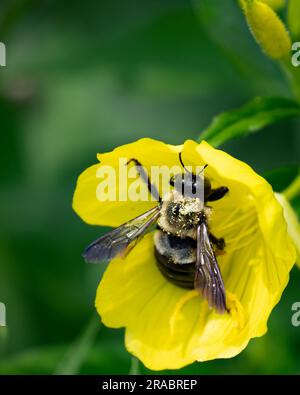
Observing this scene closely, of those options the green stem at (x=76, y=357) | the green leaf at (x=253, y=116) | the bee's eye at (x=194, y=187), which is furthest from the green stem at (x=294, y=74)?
the green stem at (x=76, y=357)

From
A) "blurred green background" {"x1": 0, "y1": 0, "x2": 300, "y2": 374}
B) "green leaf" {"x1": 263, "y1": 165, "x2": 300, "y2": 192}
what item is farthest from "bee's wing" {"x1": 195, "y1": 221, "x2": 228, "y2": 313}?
"blurred green background" {"x1": 0, "y1": 0, "x2": 300, "y2": 374}

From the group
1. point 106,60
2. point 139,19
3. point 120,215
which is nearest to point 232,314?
point 120,215

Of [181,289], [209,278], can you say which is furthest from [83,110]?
[209,278]

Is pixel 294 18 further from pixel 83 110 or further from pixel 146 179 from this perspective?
pixel 83 110

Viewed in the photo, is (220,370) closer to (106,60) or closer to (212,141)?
(212,141)

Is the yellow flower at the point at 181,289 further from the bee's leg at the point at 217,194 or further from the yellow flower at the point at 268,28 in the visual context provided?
the yellow flower at the point at 268,28

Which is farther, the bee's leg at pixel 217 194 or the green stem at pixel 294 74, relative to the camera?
the green stem at pixel 294 74
